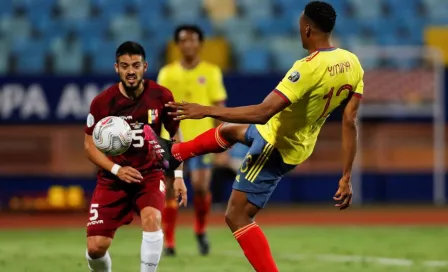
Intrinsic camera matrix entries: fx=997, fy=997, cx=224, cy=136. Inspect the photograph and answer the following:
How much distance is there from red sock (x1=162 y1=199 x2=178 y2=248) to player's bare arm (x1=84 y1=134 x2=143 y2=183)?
364 cm

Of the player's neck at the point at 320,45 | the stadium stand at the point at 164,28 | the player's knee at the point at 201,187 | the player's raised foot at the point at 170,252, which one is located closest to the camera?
the player's neck at the point at 320,45

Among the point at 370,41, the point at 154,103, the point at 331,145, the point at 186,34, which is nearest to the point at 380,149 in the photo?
the point at 331,145

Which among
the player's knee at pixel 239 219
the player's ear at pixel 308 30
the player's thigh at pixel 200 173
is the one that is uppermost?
the player's ear at pixel 308 30

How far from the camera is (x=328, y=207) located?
19.2 meters

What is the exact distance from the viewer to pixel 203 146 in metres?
8.14

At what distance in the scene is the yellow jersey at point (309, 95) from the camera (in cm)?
733

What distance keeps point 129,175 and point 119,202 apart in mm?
354

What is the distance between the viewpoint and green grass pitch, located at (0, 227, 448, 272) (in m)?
10.5

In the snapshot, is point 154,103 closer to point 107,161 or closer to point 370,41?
point 107,161

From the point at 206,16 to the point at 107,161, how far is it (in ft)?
43.2

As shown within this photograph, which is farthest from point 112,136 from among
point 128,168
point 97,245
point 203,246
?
point 203,246

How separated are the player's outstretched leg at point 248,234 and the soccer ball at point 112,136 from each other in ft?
3.18

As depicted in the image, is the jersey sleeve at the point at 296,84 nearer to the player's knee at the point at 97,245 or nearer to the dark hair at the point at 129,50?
the dark hair at the point at 129,50

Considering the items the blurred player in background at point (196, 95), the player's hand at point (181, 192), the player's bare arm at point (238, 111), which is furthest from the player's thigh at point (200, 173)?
the player's bare arm at point (238, 111)
